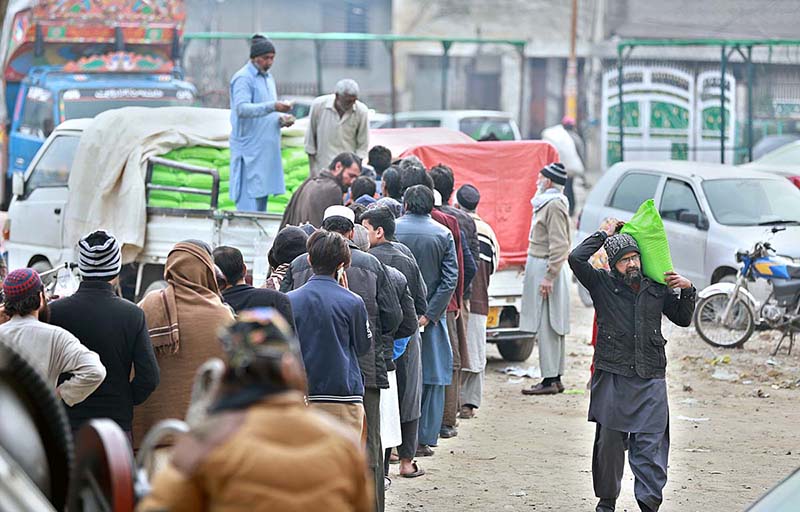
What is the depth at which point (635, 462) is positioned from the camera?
7.02 meters

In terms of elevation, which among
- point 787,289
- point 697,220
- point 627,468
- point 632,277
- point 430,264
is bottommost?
point 627,468

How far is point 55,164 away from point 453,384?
5364mm

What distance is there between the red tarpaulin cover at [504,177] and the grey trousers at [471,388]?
6.28ft

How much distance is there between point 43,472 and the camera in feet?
11.8

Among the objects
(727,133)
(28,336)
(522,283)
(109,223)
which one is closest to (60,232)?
(109,223)

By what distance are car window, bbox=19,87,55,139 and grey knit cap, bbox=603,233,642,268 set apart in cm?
1196

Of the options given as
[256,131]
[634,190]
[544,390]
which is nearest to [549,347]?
[544,390]

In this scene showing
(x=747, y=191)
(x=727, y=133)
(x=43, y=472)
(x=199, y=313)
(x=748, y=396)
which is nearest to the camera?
(x=43, y=472)

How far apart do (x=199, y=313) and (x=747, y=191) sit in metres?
9.48

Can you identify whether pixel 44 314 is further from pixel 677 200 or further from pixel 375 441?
pixel 677 200

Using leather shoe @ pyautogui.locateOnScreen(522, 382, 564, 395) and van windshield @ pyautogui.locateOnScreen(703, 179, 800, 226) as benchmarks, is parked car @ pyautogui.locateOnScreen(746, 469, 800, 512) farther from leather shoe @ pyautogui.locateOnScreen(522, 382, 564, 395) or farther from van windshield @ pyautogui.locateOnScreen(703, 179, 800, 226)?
van windshield @ pyautogui.locateOnScreen(703, 179, 800, 226)

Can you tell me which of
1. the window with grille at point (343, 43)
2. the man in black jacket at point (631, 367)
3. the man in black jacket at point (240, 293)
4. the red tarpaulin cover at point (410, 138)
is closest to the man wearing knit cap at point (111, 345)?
the man in black jacket at point (240, 293)

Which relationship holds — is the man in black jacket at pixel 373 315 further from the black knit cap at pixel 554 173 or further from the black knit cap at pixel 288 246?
the black knit cap at pixel 554 173

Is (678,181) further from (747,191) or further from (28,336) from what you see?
(28,336)
